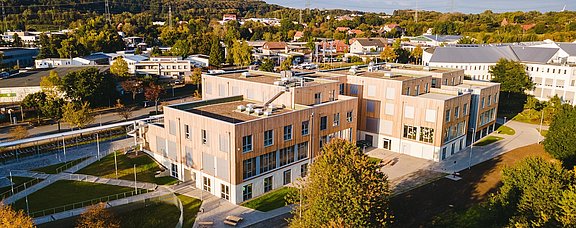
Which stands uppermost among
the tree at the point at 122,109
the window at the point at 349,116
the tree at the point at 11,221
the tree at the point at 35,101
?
the window at the point at 349,116

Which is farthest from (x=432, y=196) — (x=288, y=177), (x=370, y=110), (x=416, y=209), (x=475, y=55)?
(x=475, y=55)

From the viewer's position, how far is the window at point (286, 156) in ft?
103

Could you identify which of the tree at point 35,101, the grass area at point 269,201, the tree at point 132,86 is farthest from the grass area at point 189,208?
the tree at point 132,86

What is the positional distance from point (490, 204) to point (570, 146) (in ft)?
56.2

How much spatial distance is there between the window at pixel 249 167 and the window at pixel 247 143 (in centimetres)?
75

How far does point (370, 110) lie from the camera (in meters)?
42.1

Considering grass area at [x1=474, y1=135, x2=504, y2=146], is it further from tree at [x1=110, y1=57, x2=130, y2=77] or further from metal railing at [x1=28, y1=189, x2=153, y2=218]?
tree at [x1=110, y1=57, x2=130, y2=77]

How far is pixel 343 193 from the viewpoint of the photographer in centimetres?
2083

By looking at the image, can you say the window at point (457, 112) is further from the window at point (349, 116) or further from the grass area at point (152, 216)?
the grass area at point (152, 216)

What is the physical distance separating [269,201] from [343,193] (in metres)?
9.21

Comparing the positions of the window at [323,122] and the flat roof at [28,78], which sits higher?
the flat roof at [28,78]

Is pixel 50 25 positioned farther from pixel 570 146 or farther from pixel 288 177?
pixel 570 146

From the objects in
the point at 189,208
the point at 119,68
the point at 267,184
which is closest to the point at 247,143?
the point at 267,184

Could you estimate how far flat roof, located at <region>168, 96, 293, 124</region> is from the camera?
31098mm
